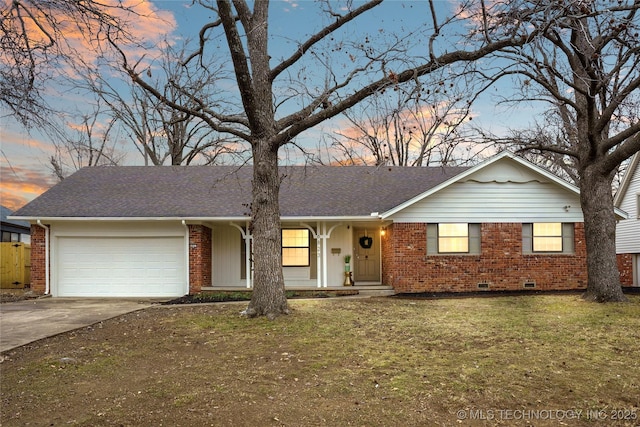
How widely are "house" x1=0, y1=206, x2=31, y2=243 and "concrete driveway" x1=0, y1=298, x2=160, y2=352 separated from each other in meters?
18.5

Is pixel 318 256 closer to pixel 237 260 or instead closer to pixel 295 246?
pixel 295 246

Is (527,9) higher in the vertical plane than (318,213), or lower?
higher

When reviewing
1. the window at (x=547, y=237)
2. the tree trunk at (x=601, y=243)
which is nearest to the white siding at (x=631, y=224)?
→ the window at (x=547, y=237)

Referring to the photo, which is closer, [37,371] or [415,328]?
[37,371]

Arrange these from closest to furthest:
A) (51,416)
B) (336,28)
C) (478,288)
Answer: (51,416) < (336,28) < (478,288)

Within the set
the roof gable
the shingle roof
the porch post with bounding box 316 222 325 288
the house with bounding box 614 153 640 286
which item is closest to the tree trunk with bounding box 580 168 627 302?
the roof gable

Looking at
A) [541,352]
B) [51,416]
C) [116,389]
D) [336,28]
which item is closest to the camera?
[51,416]

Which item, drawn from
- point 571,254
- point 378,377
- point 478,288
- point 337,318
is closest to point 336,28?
point 337,318

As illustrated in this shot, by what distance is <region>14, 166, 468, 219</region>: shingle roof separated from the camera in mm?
16016

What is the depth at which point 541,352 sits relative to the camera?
7395mm

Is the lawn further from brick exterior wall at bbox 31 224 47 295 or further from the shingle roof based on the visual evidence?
brick exterior wall at bbox 31 224 47 295

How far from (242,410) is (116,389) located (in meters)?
1.84

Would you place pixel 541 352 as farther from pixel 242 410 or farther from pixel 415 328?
pixel 242 410

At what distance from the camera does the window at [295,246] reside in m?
17.2
